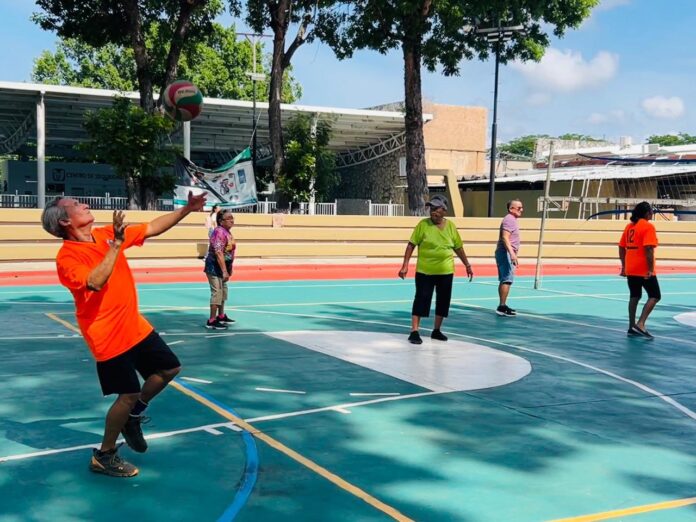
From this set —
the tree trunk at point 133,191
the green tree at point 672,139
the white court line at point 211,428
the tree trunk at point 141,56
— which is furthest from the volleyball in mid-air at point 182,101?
the green tree at point 672,139

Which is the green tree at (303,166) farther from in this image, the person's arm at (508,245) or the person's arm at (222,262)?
the person's arm at (222,262)

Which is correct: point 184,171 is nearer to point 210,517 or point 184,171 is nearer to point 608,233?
point 608,233

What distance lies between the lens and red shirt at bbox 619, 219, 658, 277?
11.1 meters

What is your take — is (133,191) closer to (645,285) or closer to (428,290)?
(428,290)

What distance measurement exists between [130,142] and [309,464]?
1908cm

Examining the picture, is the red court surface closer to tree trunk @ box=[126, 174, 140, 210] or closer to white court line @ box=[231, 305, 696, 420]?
tree trunk @ box=[126, 174, 140, 210]

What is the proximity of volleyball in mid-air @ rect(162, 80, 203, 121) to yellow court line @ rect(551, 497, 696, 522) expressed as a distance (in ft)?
50.4

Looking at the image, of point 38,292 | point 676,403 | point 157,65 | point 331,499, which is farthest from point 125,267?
point 157,65

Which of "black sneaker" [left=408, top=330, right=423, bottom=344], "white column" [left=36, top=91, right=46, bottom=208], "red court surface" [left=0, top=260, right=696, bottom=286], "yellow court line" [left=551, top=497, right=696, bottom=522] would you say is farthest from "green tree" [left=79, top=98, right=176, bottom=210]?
"yellow court line" [left=551, top=497, right=696, bottom=522]

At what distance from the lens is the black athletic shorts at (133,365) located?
502 cm

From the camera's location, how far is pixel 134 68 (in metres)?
62.1

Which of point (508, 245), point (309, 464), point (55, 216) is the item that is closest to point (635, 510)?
point (309, 464)

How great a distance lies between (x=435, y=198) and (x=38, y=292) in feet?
31.1

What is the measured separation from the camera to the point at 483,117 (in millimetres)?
57625
